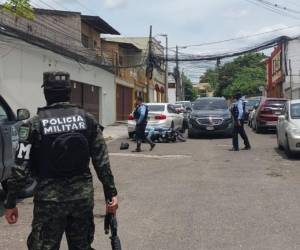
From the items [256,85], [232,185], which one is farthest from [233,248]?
[256,85]

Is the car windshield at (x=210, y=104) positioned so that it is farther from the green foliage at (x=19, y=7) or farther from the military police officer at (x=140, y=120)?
the green foliage at (x=19, y=7)

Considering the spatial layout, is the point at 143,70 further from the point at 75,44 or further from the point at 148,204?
the point at 148,204

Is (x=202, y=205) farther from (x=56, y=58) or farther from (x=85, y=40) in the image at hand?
(x=85, y=40)

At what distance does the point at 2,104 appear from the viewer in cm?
936

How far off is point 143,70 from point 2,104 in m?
44.1

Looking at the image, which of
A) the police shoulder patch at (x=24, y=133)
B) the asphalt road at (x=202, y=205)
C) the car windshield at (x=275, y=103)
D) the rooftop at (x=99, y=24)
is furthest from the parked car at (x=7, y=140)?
the rooftop at (x=99, y=24)

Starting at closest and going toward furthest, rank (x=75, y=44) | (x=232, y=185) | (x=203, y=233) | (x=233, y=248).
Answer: (x=233, y=248)
(x=203, y=233)
(x=232, y=185)
(x=75, y=44)

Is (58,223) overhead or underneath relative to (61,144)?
underneath

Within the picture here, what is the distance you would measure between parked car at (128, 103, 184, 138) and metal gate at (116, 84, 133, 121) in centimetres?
1704

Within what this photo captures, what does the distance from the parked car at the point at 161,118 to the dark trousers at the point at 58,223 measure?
17756 mm

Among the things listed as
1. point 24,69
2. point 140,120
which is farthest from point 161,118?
point 24,69

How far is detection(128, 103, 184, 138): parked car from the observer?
22.1 m

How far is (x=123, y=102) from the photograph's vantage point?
43156mm

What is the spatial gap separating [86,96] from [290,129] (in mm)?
18138
